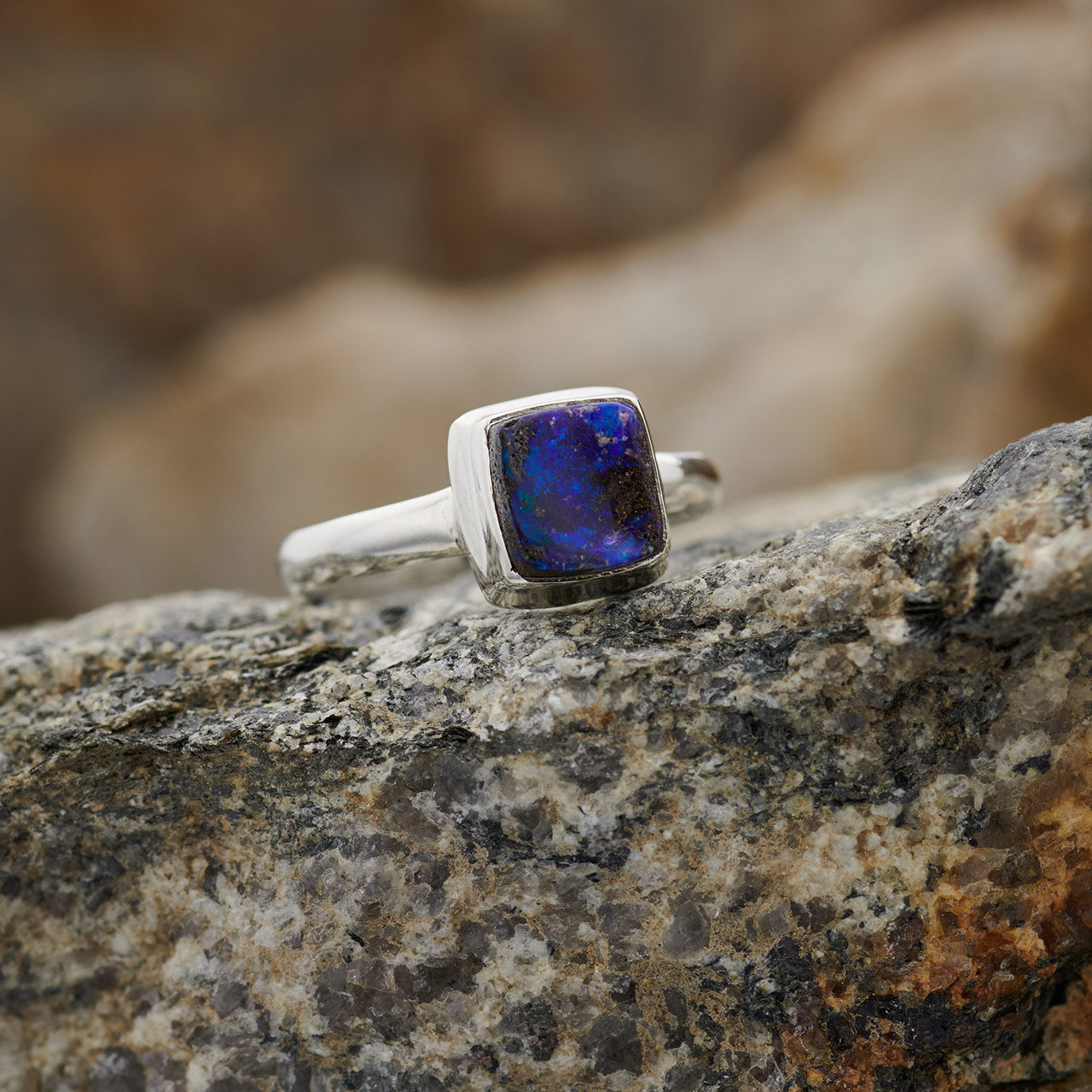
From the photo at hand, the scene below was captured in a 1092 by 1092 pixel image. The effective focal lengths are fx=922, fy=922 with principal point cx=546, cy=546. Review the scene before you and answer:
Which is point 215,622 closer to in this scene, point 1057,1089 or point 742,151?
point 1057,1089

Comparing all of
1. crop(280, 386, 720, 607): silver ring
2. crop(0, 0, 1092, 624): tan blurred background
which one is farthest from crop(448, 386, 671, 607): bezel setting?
crop(0, 0, 1092, 624): tan blurred background

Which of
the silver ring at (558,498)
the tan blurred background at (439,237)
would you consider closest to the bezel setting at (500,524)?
the silver ring at (558,498)

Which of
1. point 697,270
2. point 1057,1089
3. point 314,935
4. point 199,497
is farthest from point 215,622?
point 697,270

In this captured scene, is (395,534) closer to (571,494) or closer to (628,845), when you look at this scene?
(571,494)

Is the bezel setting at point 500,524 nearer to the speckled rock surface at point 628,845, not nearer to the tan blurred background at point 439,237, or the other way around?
the speckled rock surface at point 628,845

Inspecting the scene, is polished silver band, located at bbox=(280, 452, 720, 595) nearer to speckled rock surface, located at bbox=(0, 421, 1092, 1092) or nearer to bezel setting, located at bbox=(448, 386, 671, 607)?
bezel setting, located at bbox=(448, 386, 671, 607)
